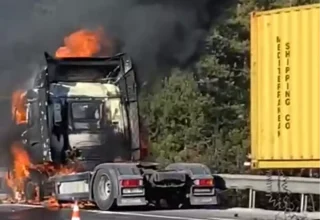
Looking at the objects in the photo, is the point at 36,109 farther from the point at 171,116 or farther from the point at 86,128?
the point at 171,116

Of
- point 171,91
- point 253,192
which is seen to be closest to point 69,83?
point 253,192

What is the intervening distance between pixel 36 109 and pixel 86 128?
1.07 m

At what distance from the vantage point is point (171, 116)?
3606 cm

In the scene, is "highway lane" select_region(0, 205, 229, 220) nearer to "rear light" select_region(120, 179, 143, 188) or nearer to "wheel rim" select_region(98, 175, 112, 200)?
"wheel rim" select_region(98, 175, 112, 200)

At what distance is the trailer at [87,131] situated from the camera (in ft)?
70.7

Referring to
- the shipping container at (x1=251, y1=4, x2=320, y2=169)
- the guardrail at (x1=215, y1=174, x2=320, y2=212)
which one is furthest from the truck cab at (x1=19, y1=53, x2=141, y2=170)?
the shipping container at (x1=251, y1=4, x2=320, y2=169)

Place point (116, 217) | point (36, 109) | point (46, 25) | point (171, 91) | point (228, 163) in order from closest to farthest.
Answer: point (116, 217), point (36, 109), point (46, 25), point (228, 163), point (171, 91)

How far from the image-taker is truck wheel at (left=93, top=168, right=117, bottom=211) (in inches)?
815

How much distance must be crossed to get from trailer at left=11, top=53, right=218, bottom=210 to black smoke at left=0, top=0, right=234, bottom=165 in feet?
3.28

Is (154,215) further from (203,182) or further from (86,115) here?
(86,115)

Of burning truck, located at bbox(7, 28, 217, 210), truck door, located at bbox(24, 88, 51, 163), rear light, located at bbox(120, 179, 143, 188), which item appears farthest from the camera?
truck door, located at bbox(24, 88, 51, 163)

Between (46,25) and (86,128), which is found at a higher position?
(46,25)

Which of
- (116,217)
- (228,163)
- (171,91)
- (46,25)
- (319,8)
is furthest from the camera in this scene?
(171,91)

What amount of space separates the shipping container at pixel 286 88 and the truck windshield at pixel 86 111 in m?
6.03
